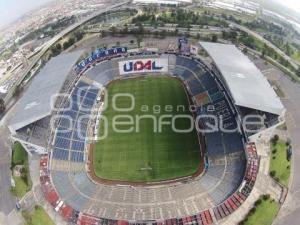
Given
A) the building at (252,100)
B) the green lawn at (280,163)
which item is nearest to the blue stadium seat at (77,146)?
the building at (252,100)

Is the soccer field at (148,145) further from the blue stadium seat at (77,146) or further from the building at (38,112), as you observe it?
the building at (38,112)

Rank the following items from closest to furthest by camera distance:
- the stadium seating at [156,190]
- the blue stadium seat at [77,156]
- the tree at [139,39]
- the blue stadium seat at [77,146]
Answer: the stadium seating at [156,190], the blue stadium seat at [77,156], the blue stadium seat at [77,146], the tree at [139,39]

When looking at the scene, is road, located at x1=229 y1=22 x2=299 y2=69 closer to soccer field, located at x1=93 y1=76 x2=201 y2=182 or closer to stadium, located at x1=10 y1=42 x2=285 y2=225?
stadium, located at x1=10 y1=42 x2=285 y2=225

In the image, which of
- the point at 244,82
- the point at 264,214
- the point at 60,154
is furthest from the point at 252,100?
the point at 60,154

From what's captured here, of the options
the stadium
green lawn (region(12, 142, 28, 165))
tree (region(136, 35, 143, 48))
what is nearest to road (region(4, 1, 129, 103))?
the stadium

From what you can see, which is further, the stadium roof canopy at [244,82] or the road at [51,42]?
the road at [51,42]

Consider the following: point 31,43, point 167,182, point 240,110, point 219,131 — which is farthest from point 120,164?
point 31,43

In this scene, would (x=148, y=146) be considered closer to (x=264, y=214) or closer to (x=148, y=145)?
(x=148, y=145)
